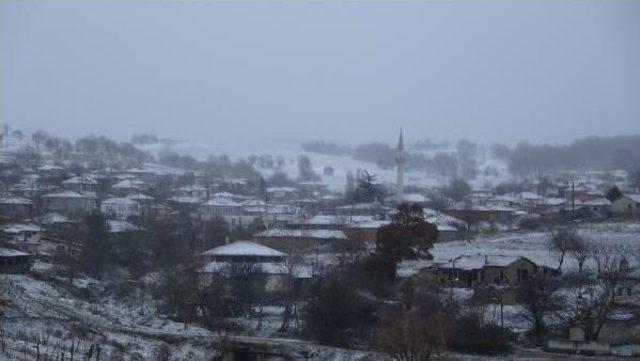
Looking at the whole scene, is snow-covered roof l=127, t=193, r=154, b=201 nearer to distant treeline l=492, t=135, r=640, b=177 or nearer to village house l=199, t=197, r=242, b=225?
village house l=199, t=197, r=242, b=225

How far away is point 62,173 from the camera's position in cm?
7100

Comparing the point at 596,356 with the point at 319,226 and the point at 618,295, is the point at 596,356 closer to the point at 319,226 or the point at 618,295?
the point at 618,295

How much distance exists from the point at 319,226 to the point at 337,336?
22.7m

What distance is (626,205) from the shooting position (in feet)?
162

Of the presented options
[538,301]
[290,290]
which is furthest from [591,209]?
[290,290]

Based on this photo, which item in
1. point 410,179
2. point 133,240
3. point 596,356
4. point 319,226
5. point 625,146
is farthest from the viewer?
point 625,146

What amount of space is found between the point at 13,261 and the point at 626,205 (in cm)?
3258

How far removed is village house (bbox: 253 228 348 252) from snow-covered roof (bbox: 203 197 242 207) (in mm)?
20052

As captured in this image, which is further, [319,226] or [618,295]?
[319,226]

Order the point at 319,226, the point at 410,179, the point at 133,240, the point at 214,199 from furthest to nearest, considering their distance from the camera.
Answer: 1. the point at 410,179
2. the point at 214,199
3. the point at 319,226
4. the point at 133,240

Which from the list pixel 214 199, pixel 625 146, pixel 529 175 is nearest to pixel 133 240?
pixel 214 199

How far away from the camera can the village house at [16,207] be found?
48.1 meters

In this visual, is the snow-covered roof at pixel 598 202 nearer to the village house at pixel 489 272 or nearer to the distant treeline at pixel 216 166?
the village house at pixel 489 272

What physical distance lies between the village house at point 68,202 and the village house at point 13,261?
20.5 m
